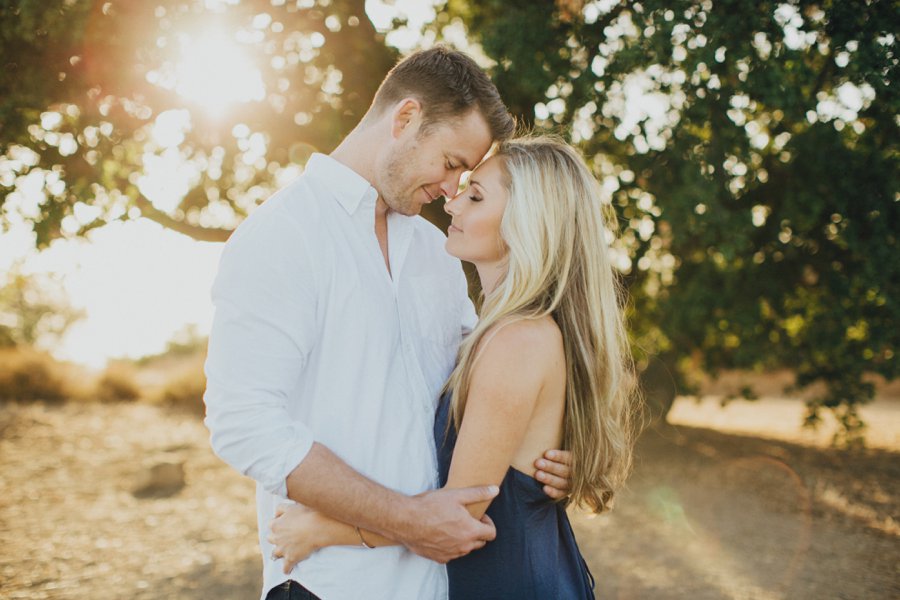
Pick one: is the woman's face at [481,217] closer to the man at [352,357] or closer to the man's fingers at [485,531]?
the man at [352,357]

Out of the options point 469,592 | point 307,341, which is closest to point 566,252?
point 307,341

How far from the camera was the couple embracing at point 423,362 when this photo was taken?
1.69 m

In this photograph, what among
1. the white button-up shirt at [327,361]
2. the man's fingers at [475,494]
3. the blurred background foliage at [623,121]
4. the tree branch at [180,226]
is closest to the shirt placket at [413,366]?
the white button-up shirt at [327,361]

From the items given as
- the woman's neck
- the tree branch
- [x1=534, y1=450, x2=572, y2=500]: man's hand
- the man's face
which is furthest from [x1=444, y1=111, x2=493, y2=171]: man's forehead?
the tree branch

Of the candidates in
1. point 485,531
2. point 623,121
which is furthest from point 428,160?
point 623,121

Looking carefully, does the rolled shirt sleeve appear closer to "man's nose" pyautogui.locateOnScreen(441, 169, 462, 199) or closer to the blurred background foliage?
"man's nose" pyautogui.locateOnScreen(441, 169, 462, 199)

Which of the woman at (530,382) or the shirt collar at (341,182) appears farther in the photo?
the shirt collar at (341,182)

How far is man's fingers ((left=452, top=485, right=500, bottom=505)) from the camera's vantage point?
185cm

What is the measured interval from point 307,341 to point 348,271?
0.27 metres

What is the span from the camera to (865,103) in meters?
Result: 6.49

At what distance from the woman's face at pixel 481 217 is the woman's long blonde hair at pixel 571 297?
0.06 meters

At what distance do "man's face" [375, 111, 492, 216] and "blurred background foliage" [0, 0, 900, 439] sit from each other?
3533 mm

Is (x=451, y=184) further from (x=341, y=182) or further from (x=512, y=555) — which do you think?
(x=512, y=555)

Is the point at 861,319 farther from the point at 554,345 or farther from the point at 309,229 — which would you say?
the point at 309,229
